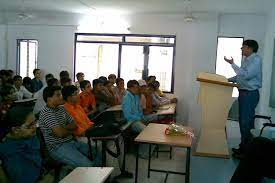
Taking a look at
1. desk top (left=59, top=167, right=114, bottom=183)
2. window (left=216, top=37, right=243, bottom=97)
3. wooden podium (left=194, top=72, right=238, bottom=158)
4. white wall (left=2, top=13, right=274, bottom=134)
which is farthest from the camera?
window (left=216, top=37, right=243, bottom=97)

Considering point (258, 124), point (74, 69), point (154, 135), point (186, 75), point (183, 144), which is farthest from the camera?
point (74, 69)

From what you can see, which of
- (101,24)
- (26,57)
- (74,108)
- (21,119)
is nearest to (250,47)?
(74,108)

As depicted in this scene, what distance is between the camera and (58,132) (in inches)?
129

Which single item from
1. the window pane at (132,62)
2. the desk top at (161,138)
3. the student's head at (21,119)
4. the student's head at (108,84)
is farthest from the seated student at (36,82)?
the student's head at (21,119)

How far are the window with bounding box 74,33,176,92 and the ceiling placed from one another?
733 mm

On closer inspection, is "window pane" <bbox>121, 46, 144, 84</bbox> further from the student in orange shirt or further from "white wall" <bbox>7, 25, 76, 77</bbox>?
the student in orange shirt

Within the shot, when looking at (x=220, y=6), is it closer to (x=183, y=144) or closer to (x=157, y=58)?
(x=157, y=58)

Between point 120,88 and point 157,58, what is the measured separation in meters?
1.91

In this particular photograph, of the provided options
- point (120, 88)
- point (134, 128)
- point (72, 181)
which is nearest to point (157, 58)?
point (120, 88)

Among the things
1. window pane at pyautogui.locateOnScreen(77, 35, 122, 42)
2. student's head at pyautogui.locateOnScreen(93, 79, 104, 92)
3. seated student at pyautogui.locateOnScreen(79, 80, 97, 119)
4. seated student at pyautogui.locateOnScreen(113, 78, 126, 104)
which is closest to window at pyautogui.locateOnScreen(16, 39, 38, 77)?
window pane at pyautogui.locateOnScreen(77, 35, 122, 42)

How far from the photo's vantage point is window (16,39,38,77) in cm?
928

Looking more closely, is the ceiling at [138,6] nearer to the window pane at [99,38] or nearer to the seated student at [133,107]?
the window pane at [99,38]

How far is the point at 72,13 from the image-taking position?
29.2ft

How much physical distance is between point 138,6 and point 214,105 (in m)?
3.75
